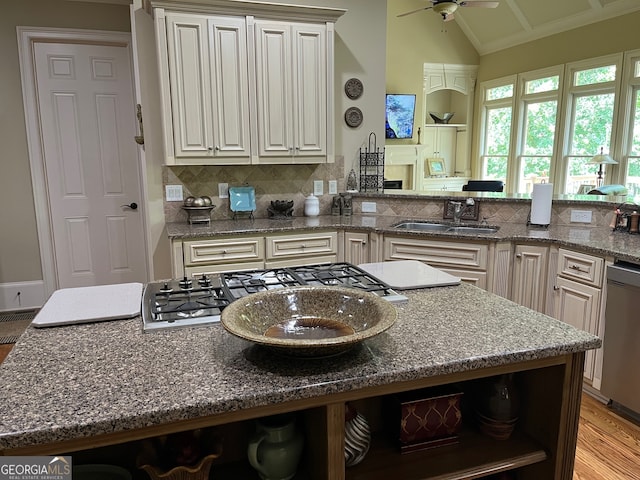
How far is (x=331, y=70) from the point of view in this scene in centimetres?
348

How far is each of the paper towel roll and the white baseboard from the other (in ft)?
13.7

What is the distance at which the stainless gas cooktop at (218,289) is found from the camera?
132 cm

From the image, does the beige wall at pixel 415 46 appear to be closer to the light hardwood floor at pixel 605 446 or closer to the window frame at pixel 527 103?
the window frame at pixel 527 103

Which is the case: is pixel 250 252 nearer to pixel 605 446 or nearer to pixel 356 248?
pixel 356 248

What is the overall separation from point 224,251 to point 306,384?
2.28 m

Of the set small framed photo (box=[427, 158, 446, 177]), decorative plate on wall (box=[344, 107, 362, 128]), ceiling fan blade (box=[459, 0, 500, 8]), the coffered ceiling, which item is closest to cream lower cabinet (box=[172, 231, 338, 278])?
decorative plate on wall (box=[344, 107, 362, 128])

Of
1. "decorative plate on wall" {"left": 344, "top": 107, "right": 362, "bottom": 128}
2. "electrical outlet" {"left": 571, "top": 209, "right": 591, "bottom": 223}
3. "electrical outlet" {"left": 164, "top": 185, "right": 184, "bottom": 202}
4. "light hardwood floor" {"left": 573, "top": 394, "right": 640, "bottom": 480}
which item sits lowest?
"light hardwood floor" {"left": 573, "top": 394, "right": 640, "bottom": 480}

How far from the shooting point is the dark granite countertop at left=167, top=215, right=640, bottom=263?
2523 mm

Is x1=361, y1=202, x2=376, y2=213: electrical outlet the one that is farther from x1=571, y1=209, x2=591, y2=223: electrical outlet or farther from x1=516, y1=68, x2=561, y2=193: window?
x1=516, y1=68, x2=561, y2=193: window

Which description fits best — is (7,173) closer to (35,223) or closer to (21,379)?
(35,223)

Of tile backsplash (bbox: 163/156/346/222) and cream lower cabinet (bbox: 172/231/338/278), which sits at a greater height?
tile backsplash (bbox: 163/156/346/222)

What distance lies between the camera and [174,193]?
351cm

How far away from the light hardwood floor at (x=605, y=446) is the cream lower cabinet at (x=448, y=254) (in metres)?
0.94

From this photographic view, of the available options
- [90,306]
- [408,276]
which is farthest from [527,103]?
[90,306]
